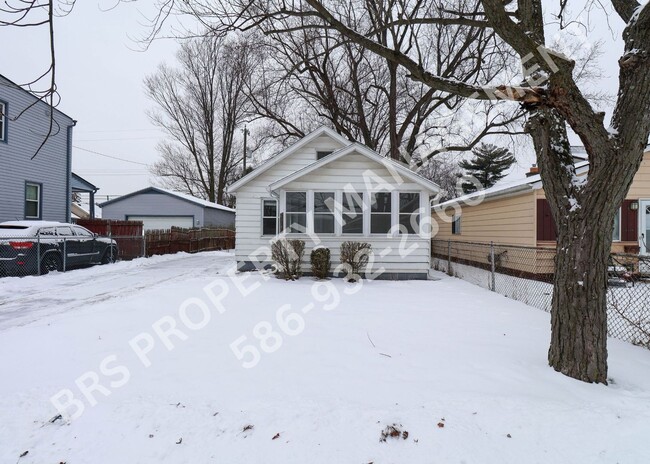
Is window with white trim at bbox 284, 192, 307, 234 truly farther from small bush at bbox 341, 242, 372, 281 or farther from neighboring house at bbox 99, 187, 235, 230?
neighboring house at bbox 99, 187, 235, 230

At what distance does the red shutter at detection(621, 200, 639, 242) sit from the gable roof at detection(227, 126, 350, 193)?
8674 millimetres

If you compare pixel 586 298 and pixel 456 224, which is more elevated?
pixel 456 224

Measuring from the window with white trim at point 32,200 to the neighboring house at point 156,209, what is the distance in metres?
8.35

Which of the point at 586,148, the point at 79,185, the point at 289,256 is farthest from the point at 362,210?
the point at 79,185

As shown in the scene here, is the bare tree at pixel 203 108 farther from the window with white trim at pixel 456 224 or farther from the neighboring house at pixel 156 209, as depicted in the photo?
the window with white trim at pixel 456 224

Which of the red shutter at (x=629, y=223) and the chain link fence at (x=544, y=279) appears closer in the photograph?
the chain link fence at (x=544, y=279)

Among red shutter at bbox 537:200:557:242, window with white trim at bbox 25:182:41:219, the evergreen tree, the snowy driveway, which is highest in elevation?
the evergreen tree

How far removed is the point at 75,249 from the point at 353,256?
29.9 ft

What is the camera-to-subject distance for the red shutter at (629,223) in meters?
10.8

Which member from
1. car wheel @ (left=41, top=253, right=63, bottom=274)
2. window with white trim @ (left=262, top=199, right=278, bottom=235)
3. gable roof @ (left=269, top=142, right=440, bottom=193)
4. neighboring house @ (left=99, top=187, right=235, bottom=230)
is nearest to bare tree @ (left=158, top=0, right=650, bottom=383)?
gable roof @ (left=269, top=142, right=440, bottom=193)

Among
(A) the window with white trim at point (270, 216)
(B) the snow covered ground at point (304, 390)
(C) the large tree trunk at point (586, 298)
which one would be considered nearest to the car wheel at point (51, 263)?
(B) the snow covered ground at point (304, 390)

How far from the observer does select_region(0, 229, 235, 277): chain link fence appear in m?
9.60

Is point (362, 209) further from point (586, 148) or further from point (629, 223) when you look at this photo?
point (629, 223)

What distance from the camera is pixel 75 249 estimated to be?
11.7m
